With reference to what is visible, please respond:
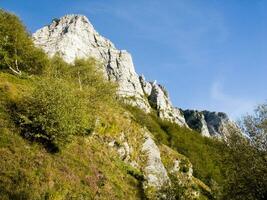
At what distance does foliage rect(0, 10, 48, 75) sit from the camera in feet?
195

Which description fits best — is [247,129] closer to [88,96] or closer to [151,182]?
[151,182]

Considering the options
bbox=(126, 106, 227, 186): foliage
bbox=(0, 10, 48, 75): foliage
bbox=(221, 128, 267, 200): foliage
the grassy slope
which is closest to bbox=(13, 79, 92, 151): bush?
the grassy slope

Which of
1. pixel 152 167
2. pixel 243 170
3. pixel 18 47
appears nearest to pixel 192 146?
pixel 152 167

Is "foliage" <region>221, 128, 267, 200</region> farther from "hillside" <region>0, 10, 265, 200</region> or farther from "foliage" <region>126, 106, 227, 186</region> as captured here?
"foliage" <region>126, 106, 227, 186</region>

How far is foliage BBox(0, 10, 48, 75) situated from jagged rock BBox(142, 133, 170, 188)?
2341 cm

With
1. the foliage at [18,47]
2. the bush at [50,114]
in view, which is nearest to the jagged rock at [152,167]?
the bush at [50,114]

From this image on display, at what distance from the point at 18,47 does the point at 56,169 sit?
36776 millimetres

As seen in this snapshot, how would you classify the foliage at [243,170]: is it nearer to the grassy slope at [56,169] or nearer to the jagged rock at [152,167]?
the grassy slope at [56,169]

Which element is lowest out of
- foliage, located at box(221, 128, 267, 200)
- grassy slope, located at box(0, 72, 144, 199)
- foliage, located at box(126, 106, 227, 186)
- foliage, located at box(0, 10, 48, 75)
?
grassy slope, located at box(0, 72, 144, 199)

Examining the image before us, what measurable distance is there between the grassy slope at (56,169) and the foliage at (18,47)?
16240 millimetres

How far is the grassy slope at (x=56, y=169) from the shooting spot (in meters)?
25.9

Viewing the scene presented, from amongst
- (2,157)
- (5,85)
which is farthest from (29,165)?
(5,85)

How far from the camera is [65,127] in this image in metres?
33.2

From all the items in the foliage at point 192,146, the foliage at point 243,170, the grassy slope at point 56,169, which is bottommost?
the grassy slope at point 56,169
